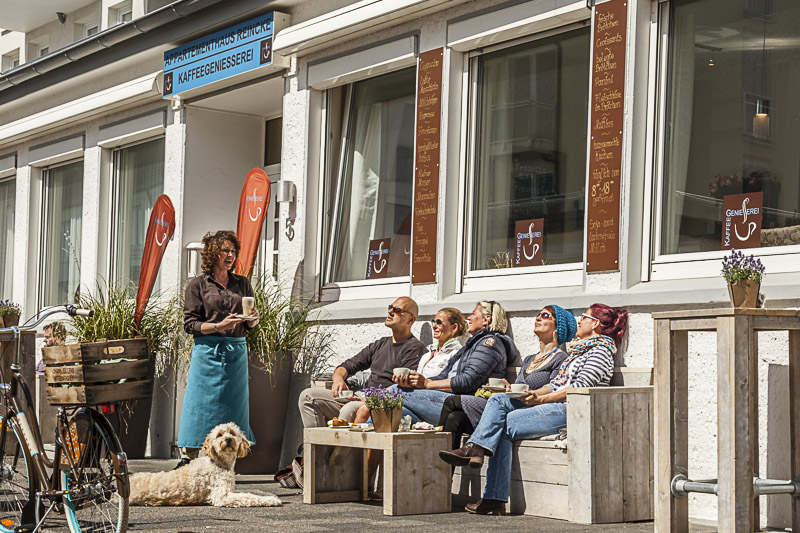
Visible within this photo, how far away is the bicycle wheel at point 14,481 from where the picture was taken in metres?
5.48

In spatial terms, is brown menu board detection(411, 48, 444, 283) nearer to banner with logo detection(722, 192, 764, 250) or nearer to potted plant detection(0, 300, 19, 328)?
banner with logo detection(722, 192, 764, 250)

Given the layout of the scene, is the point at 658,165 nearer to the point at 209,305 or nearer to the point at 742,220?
the point at 742,220

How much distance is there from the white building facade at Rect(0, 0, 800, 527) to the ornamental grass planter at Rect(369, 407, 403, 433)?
1.35 m

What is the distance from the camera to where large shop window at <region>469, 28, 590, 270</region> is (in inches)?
316

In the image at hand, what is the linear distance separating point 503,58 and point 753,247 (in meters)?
2.79

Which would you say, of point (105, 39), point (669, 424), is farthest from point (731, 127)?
point (105, 39)

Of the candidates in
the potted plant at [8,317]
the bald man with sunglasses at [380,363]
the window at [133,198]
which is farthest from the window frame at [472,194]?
the window at [133,198]

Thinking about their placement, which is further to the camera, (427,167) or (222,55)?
(222,55)

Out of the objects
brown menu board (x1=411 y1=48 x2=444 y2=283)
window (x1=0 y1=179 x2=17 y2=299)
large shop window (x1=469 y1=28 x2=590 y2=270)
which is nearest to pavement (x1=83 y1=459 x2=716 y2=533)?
large shop window (x1=469 y1=28 x2=590 y2=270)

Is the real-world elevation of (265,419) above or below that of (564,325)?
below

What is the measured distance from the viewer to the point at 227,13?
10.9 meters

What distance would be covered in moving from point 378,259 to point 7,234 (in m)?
8.26

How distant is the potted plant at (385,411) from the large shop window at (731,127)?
2.02 metres

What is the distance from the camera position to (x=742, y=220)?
6.85m
